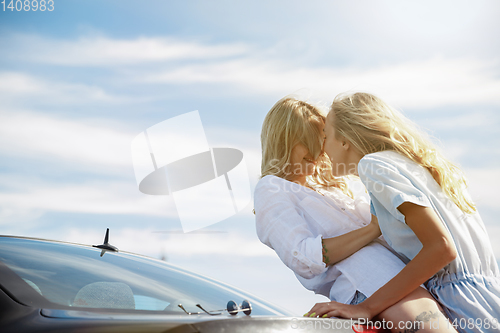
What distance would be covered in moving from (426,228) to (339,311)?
1.63ft

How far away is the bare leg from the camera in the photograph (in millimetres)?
1662

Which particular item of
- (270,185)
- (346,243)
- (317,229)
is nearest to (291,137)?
(270,185)

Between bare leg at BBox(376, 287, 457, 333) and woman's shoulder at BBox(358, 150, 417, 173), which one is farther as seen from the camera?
woman's shoulder at BBox(358, 150, 417, 173)

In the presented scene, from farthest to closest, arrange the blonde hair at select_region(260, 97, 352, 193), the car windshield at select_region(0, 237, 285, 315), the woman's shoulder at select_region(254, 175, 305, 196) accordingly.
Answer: the blonde hair at select_region(260, 97, 352, 193) < the woman's shoulder at select_region(254, 175, 305, 196) < the car windshield at select_region(0, 237, 285, 315)

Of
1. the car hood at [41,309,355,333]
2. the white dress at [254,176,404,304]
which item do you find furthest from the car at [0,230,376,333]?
the white dress at [254,176,404,304]

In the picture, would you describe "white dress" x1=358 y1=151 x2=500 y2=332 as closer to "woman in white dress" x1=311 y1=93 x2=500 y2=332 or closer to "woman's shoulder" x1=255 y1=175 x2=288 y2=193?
"woman in white dress" x1=311 y1=93 x2=500 y2=332

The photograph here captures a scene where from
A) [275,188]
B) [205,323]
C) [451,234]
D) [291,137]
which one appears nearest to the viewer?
[205,323]

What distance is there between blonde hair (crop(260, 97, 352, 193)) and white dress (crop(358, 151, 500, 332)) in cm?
91

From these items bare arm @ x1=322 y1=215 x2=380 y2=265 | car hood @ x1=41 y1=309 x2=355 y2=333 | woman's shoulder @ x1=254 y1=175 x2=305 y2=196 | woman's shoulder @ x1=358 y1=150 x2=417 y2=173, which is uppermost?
woman's shoulder @ x1=358 y1=150 x2=417 y2=173

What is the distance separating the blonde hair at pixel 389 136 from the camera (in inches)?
81.3

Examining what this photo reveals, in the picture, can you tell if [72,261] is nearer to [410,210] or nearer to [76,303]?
[76,303]

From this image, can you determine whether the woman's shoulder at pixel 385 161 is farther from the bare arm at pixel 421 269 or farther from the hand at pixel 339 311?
the hand at pixel 339 311

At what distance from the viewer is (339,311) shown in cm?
167

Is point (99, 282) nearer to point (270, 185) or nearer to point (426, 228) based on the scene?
point (270, 185)
